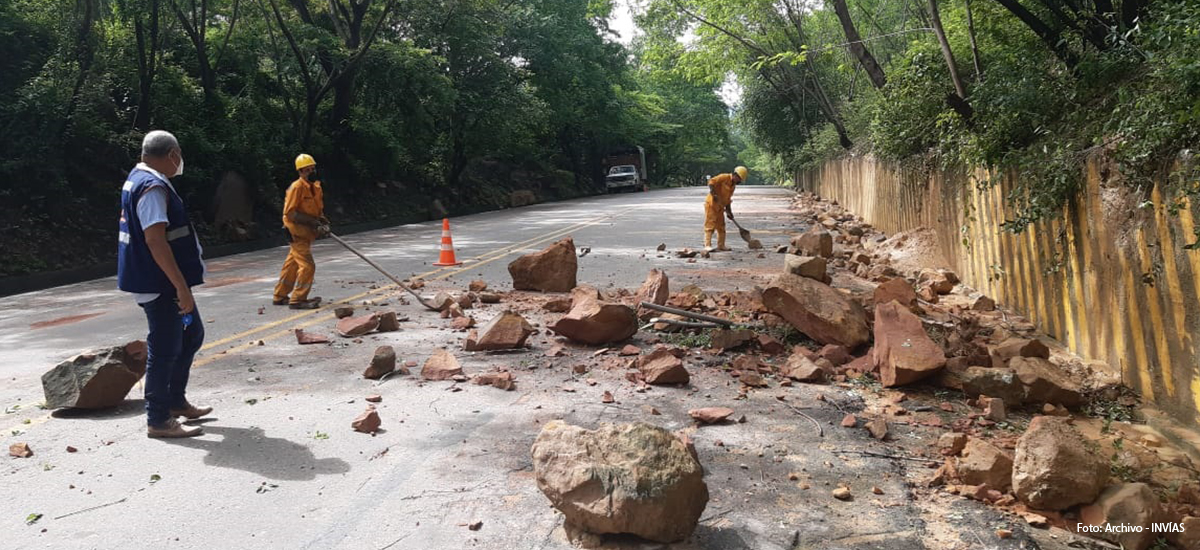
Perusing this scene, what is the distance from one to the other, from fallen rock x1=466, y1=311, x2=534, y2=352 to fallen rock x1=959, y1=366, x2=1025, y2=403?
3.23 m

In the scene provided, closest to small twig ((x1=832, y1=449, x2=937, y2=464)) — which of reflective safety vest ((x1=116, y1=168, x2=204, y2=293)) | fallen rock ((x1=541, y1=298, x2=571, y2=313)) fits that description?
reflective safety vest ((x1=116, y1=168, x2=204, y2=293))

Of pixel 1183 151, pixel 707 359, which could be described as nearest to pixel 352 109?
pixel 707 359

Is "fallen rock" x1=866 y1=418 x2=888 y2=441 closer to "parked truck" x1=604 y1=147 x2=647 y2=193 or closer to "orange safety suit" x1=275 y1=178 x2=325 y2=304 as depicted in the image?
"orange safety suit" x1=275 y1=178 x2=325 y2=304

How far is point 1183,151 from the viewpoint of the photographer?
14.1ft

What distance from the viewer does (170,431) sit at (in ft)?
14.8

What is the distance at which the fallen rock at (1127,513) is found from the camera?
10.3 ft

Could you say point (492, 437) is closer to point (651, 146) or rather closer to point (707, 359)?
point (707, 359)

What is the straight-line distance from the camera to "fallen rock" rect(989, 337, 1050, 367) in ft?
18.1

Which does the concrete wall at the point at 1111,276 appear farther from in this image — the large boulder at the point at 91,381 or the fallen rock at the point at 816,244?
the large boulder at the point at 91,381

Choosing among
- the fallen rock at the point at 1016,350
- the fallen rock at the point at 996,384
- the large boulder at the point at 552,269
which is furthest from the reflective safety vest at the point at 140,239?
the large boulder at the point at 552,269

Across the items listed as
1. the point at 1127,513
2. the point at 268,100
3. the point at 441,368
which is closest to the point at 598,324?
the point at 441,368

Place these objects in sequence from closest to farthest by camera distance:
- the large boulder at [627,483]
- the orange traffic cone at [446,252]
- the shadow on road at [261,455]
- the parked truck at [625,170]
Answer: the large boulder at [627,483] < the shadow on road at [261,455] < the orange traffic cone at [446,252] < the parked truck at [625,170]

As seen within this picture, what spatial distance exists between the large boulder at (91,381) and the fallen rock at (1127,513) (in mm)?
5150

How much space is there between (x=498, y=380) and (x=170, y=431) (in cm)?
192
